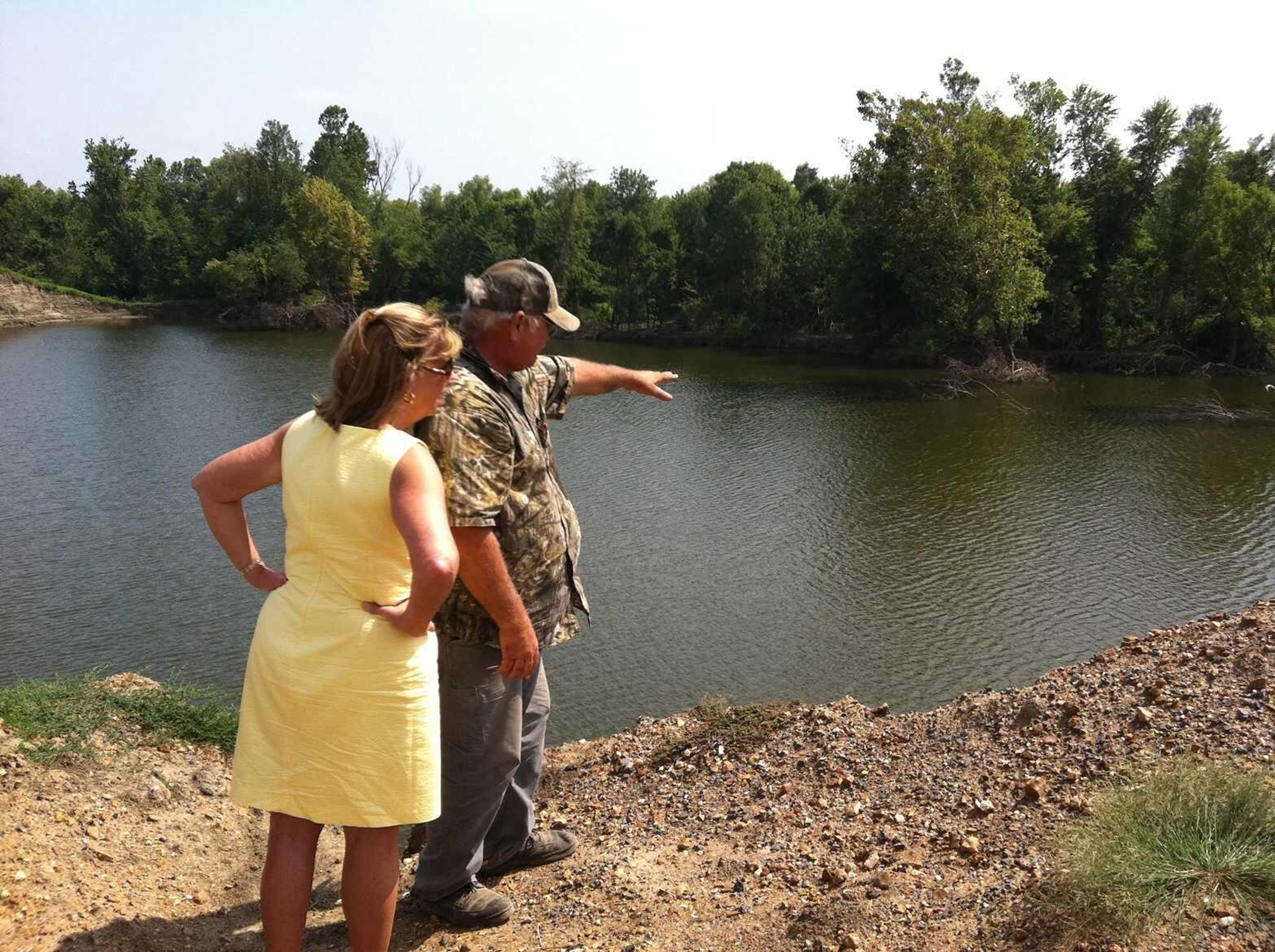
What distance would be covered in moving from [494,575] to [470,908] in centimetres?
128

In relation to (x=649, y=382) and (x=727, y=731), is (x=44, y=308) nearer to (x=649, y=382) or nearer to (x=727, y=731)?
(x=727, y=731)

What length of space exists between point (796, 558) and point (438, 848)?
844 centimetres

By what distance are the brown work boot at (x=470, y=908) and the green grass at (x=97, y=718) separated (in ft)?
6.90

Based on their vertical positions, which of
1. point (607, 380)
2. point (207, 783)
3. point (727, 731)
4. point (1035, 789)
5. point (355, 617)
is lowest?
point (207, 783)

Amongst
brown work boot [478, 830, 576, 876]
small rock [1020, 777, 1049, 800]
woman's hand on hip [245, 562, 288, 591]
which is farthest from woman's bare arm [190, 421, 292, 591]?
small rock [1020, 777, 1049, 800]

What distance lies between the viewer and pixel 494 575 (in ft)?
8.84

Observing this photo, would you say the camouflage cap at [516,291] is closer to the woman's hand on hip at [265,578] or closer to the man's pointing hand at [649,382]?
Result: the man's pointing hand at [649,382]

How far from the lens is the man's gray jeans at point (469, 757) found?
9.98 feet

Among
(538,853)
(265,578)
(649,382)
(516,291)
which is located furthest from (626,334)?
(265,578)

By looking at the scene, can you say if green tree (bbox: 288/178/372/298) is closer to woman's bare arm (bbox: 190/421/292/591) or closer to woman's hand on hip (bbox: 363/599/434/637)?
woman's bare arm (bbox: 190/421/292/591)

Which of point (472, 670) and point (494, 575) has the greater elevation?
point (494, 575)

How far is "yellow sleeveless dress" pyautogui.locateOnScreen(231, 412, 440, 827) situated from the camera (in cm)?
236

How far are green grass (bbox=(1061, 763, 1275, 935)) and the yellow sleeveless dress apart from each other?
6.79 feet

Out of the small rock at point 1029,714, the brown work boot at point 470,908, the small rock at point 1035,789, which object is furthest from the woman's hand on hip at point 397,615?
the small rock at point 1029,714
